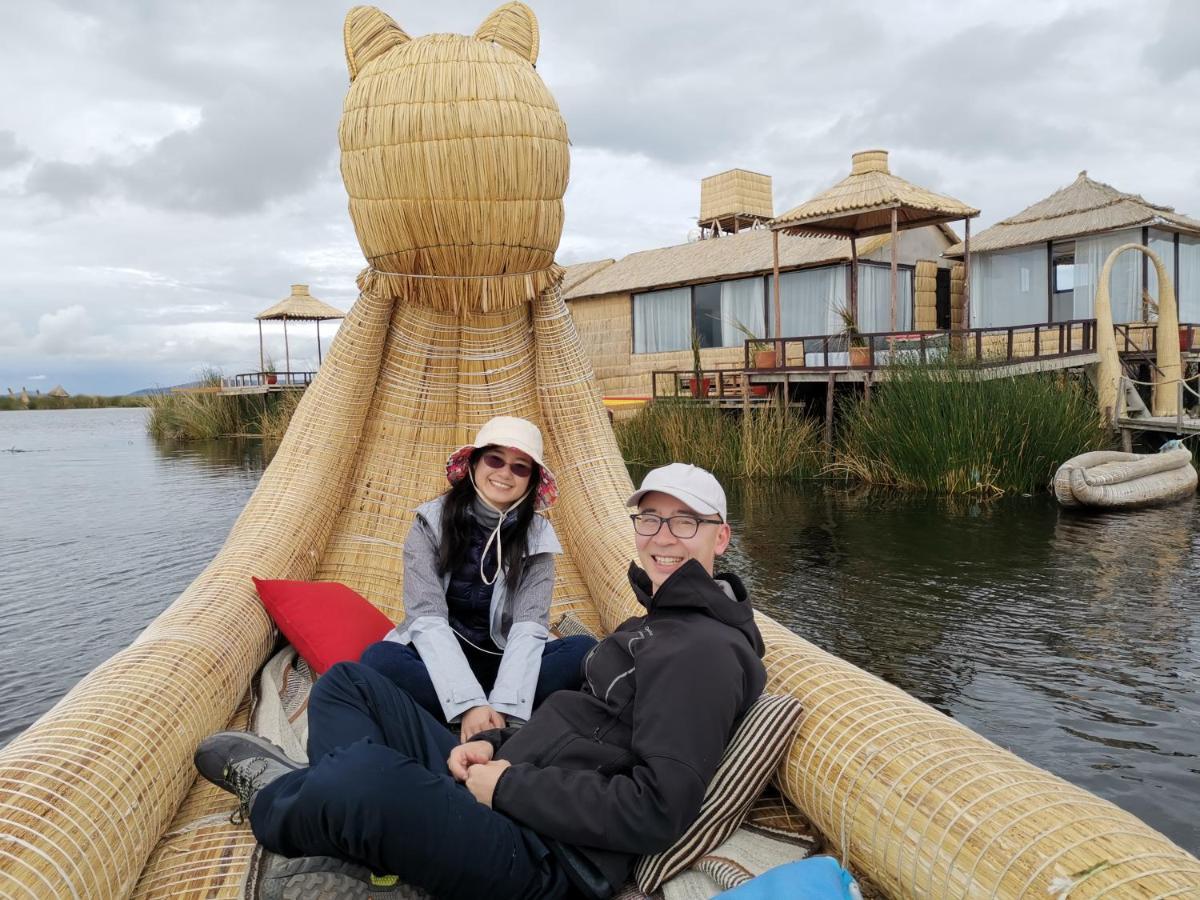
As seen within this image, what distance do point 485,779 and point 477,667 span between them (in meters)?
0.91

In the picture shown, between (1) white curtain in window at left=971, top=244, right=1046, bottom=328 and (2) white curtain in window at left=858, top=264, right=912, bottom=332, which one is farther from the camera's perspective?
(2) white curtain in window at left=858, top=264, right=912, bottom=332

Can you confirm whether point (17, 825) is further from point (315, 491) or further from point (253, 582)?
point (315, 491)

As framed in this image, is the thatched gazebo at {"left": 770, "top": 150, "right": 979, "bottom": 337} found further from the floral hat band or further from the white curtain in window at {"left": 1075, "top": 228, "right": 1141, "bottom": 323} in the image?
the floral hat band

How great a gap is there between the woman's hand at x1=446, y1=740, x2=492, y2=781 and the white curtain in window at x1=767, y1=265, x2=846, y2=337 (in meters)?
14.6

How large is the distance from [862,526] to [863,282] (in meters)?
8.31

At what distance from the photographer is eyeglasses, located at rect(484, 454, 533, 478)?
252 cm

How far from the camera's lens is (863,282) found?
51.2ft

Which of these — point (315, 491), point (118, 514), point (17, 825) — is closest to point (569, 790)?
point (17, 825)

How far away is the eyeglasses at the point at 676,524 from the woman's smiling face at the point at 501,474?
677 millimetres

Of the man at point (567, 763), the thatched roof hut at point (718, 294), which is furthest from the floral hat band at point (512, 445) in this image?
the thatched roof hut at point (718, 294)

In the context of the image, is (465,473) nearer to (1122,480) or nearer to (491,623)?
(491,623)

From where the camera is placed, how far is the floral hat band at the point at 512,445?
8.06ft

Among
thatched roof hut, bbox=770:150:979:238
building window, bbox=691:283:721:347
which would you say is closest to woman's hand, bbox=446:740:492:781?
thatched roof hut, bbox=770:150:979:238

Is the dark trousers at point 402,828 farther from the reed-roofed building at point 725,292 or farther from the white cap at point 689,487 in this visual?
the reed-roofed building at point 725,292
